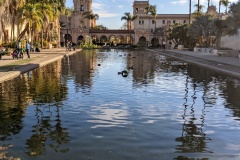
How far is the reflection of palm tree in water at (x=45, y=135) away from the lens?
678 cm

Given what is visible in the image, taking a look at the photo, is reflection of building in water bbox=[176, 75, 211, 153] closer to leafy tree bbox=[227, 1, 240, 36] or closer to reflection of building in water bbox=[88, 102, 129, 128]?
reflection of building in water bbox=[88, 102, 129, 128]

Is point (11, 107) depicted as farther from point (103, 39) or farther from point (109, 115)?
point (103, 39)

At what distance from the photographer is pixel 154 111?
33.9ft

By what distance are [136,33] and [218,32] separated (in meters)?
58.2

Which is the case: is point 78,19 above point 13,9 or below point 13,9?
above

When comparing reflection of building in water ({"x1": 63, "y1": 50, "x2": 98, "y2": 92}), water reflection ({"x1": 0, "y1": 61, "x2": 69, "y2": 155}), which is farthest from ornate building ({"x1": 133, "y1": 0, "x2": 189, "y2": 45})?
water reflection ({"x1": 0, "y1": 61, "x2": 69, "y2": 155})

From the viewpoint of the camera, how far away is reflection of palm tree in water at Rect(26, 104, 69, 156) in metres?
6.78

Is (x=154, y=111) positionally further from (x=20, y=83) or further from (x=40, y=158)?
(x=20, y=83)

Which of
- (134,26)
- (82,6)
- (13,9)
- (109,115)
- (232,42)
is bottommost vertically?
(109,115)

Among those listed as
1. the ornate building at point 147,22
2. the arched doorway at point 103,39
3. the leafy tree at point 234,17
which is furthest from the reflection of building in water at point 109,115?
the arched doorway at point 103,39

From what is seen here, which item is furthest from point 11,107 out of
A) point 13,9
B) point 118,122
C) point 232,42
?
point 232,42

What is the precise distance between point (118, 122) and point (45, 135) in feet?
6.81

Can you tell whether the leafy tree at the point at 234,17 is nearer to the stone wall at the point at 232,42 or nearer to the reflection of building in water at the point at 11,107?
the stone wall at the point at 232,42

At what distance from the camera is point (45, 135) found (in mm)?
7738
